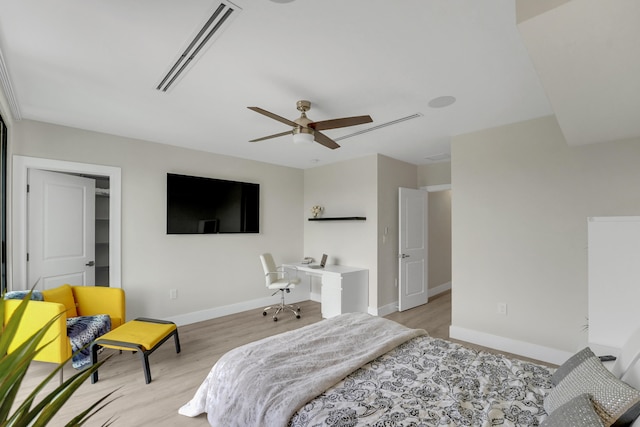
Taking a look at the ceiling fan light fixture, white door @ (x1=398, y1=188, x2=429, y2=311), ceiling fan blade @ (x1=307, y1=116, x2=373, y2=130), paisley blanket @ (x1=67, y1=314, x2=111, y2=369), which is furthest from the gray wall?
paisley blanket @ (x1=67, y1=314, x2=111, y2=369)

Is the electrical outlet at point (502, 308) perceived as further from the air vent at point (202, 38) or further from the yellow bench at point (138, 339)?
the air vent at point (202, 38)

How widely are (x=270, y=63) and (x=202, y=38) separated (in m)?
0.46

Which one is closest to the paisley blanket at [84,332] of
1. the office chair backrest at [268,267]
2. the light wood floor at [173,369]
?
the light wood floor at [173,369]

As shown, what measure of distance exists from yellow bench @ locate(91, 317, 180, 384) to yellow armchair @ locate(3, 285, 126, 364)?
9.5 inches

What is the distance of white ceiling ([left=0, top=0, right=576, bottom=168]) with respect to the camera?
165cm

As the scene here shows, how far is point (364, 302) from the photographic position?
466 cm

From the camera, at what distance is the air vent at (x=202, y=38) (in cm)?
163

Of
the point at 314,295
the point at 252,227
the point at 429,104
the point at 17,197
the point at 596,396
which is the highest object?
the point at 429,104

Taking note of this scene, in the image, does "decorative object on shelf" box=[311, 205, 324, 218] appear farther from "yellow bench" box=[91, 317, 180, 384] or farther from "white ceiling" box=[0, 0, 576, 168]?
"yellow bench" box=[91, 317, 180, 384]

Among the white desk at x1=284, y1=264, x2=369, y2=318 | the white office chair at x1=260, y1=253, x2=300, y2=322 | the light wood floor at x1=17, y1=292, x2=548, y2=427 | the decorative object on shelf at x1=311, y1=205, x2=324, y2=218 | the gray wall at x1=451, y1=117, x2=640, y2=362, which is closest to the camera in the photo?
the light wood floor at x1=17, y1=292, x2=548, y2=427

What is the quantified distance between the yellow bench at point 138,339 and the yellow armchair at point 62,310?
0.24 meters

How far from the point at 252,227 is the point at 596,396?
4428 mm

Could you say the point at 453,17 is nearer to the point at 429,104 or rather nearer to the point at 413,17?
the point at 413,17

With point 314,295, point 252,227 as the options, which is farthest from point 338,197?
point 314,295
